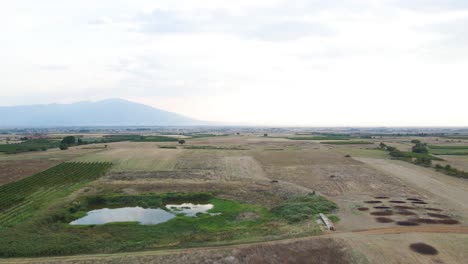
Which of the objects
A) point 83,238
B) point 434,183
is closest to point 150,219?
point 83,238

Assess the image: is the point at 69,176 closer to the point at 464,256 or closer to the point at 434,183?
the point at 464,256

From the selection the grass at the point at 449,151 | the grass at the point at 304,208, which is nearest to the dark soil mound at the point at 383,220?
the grass at the point at 304,208

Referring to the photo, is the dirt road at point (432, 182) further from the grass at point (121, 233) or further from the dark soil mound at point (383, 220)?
the grass at point (121, 233)

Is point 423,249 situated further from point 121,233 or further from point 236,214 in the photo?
point 121,233

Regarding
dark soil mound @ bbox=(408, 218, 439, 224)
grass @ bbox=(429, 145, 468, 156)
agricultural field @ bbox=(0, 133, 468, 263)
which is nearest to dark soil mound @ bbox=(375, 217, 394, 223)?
agricultural field @ bbox=(0, 133, 468, 263)

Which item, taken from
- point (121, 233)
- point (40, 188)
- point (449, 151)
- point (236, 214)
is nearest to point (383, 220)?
point (236, 214)

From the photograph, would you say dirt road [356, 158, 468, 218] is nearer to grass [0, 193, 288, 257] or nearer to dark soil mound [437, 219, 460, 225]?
dark soil mound [437, 219, 460, 225]

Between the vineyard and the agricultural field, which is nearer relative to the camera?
the agricultural field
